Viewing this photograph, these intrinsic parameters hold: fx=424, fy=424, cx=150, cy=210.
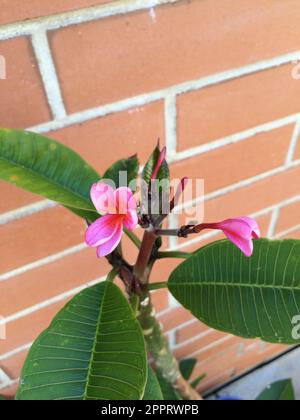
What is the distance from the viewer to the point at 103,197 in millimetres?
323

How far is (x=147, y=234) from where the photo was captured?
1.40 ft

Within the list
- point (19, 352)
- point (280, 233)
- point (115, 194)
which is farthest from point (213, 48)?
point (19, 352)

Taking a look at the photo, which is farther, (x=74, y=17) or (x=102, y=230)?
(x=74, y=17)

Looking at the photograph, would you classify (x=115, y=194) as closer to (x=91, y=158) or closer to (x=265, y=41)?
(x=91, y=158)

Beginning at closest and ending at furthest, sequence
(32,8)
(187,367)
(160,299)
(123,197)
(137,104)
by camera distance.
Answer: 1. (123,197)
2. (32,8)
3. (137,104)
4. (160,299)
5. (187,367)

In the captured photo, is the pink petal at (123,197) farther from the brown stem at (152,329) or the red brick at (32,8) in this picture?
the red brick at (32,8)

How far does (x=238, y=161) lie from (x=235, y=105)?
12 centimetres

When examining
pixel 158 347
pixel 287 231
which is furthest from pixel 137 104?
pixel 287 231

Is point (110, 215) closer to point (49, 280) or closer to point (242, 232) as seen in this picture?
point (242, 232)

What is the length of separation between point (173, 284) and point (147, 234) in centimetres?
11

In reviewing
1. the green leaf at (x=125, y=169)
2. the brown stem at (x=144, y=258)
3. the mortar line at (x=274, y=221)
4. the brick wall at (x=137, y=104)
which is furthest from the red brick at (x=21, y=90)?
the mortar line at (x=274, y=221)

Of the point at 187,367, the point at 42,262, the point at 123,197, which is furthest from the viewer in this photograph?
the point at 187,367

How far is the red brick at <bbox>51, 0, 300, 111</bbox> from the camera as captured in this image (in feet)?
1.65

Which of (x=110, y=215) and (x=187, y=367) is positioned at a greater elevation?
(x=187, y=367)
